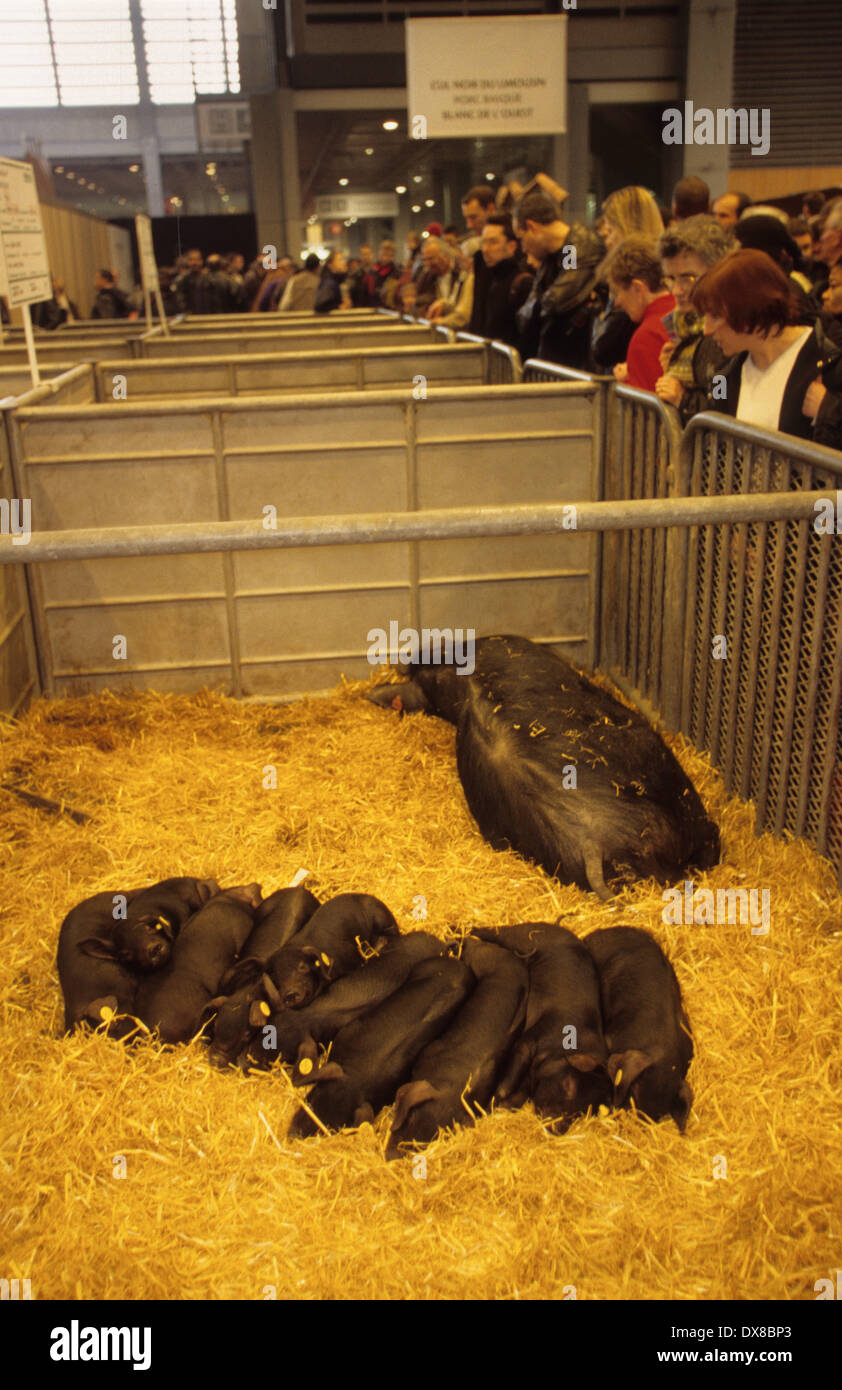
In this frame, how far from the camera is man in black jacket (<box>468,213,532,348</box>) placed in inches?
285

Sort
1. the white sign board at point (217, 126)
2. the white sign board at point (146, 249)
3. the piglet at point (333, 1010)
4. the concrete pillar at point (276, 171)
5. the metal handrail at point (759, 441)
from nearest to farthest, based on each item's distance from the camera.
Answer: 1. the piglet at point (333, 1010)
2. the metal handrail at point (759, 441)
3. the white sign board at point (146, 249)
4. the white sign board at point (217, 126)
5. the concrete pillar at point (276, 171)

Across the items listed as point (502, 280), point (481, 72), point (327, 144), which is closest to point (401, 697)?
point (502, 280)

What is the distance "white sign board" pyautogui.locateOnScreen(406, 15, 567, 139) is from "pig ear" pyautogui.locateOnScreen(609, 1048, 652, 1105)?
27.9 ft

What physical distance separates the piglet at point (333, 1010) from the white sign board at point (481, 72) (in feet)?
26.7

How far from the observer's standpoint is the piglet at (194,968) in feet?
8.92

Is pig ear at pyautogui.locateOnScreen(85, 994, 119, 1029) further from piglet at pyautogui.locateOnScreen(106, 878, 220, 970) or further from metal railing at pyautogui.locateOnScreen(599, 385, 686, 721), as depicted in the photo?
metal railing at pyautogui.locateOnScreen(599, 385, 686, 721)

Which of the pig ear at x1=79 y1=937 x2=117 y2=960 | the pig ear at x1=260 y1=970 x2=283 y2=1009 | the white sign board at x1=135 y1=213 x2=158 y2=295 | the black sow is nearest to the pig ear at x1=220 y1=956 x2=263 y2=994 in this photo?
the pig ear at x1=260 y1=970 x2=283 y2=1009

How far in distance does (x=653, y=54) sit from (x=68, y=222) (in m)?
10.8

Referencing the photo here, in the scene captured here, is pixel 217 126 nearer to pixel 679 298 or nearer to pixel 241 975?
pixel 679 298

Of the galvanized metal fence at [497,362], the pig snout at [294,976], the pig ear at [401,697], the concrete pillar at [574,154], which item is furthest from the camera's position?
the concrete pillar at [574,154]

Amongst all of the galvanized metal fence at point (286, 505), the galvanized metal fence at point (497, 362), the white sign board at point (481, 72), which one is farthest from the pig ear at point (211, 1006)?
the white sign board at point (481, 72)

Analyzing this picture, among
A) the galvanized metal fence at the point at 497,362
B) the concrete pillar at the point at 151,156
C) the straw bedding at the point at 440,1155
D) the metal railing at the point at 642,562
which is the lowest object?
the straw bedding at the point at 440,1155

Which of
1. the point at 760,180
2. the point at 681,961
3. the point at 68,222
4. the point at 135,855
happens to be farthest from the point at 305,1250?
the point at 68,222

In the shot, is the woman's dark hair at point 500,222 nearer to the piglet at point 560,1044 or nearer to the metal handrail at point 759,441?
the metal handrail at point 759,441
